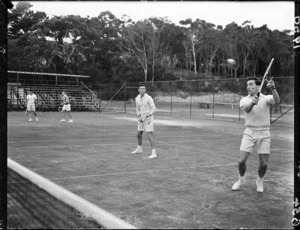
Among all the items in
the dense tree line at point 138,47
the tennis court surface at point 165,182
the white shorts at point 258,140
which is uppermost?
the dense tree line at point 138,47

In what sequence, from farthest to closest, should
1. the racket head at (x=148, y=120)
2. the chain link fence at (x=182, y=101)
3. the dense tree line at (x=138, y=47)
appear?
the dense tree line at (x=138, y=47) < the chain link fence at (x=182, y=101) < the racket head at (x=148, y=120)

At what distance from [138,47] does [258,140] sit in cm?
5794

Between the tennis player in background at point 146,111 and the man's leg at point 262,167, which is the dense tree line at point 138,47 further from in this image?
the man's leg at point 262,167

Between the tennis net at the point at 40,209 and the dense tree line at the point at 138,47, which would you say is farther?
the dense tree line at the point at 138,47

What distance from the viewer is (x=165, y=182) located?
6.97 metres

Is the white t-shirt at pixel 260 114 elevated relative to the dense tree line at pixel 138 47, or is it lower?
lower

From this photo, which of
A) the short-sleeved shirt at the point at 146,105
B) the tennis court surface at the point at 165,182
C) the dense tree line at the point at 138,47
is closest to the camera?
the tennis court surface at the point at 165,182

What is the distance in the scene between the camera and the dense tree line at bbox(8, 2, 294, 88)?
48.7 meters

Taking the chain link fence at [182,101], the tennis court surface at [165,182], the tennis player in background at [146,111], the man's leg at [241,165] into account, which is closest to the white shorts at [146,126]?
the tennis player in background at [146,111]

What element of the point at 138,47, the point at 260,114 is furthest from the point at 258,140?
the point at 138,47

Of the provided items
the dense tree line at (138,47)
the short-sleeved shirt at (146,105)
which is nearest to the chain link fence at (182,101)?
the dense tree line at (138,47)

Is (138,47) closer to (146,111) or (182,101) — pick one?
(182,101)

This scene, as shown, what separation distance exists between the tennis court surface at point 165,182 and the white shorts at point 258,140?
2.50ft

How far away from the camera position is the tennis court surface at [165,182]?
4789mm
